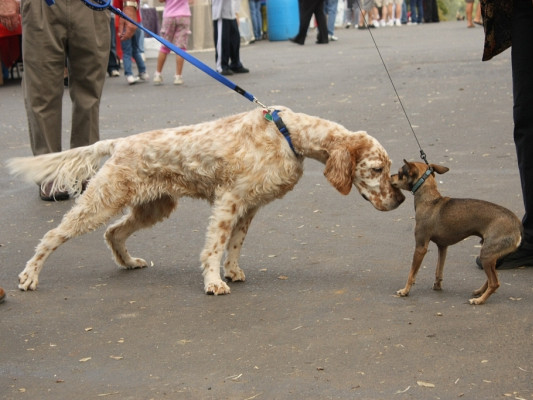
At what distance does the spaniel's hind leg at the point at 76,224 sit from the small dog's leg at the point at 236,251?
2.26ft

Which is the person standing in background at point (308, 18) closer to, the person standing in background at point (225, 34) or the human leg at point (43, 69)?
the person standing in background at point (225, 34)

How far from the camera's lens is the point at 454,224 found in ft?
17.3

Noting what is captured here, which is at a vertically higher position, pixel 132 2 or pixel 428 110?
pixel 132 2

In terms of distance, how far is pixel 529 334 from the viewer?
465 centimetres

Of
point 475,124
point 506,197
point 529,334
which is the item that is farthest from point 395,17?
point 529,334

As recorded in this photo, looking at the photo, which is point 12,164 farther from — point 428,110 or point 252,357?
point 428,110

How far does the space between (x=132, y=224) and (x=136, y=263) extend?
0.25 meters

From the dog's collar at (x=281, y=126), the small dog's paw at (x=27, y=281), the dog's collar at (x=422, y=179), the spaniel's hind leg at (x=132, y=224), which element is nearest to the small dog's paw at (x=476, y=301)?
the dog's collar at (x=422, y=179)

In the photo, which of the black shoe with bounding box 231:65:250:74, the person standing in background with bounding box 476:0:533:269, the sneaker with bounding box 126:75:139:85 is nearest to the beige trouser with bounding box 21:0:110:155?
the person standing in background with bounding box 476:0:533:269

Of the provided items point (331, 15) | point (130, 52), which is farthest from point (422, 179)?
point (331, 15)

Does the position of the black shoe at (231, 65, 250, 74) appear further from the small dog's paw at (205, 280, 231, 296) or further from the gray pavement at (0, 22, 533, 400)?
the small dog's paw at (205, 280, 231, 296)

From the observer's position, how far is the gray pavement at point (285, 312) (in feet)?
13.8

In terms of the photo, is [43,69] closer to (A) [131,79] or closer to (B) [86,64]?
(B) [86,64]

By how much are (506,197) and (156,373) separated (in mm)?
4039
